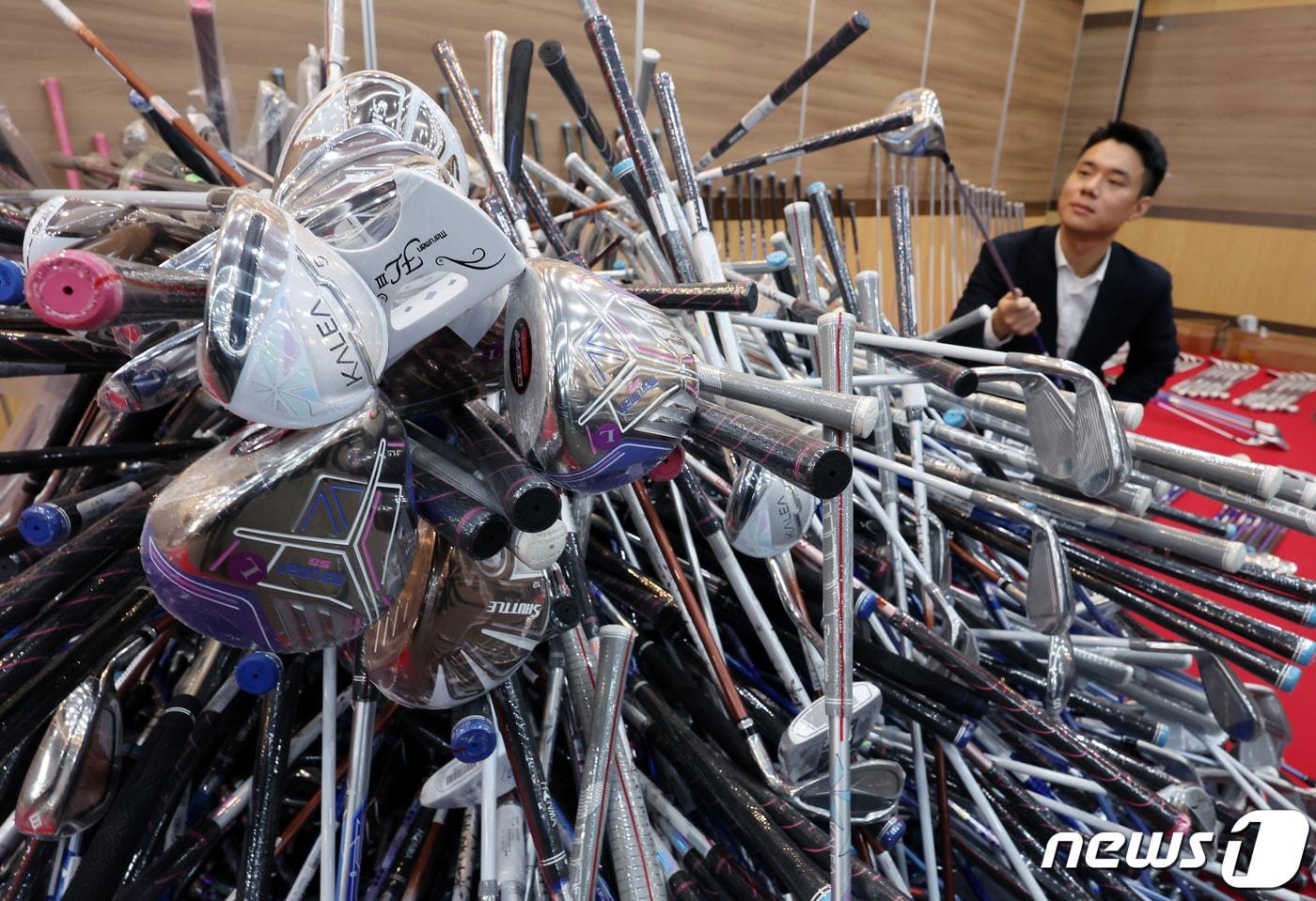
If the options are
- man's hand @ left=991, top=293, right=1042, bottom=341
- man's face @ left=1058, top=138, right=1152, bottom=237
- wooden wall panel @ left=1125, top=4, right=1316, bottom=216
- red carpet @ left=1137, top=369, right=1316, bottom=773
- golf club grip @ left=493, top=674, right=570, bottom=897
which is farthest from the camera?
wooden wall panel @ left=1125, top=4, right=1316, bottom=216

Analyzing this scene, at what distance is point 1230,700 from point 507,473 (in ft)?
2.74

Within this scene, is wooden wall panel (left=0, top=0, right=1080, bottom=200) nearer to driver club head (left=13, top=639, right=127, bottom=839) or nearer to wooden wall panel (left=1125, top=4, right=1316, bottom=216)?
wooden wall panel (left=1125, top=4, right=1316, bottom=216)

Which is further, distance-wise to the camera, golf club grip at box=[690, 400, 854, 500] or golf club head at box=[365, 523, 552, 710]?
golf club head at box=[365, 523, 552, 710]

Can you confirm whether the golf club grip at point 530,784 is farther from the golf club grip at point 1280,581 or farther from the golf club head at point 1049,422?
the golf club grip at point 1280,581

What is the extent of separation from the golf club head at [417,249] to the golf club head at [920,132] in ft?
2.96

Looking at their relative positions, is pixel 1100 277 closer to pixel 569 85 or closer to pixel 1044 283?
pixel 1044 283

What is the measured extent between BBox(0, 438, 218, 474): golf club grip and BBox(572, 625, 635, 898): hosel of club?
399mm

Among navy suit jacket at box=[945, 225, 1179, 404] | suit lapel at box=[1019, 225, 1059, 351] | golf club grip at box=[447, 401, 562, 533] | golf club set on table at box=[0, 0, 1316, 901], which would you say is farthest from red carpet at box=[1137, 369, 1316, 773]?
golf club grip at box=[447, 401, 562, 533]

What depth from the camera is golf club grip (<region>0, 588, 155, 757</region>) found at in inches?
21.9

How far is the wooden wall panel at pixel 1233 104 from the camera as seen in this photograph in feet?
12.9

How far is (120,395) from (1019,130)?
4637mm

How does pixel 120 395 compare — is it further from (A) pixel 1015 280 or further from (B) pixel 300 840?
(A) pixel 1015 280

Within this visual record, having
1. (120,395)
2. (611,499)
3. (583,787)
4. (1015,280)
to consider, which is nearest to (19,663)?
(120,395)

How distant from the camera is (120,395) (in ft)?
1.52
